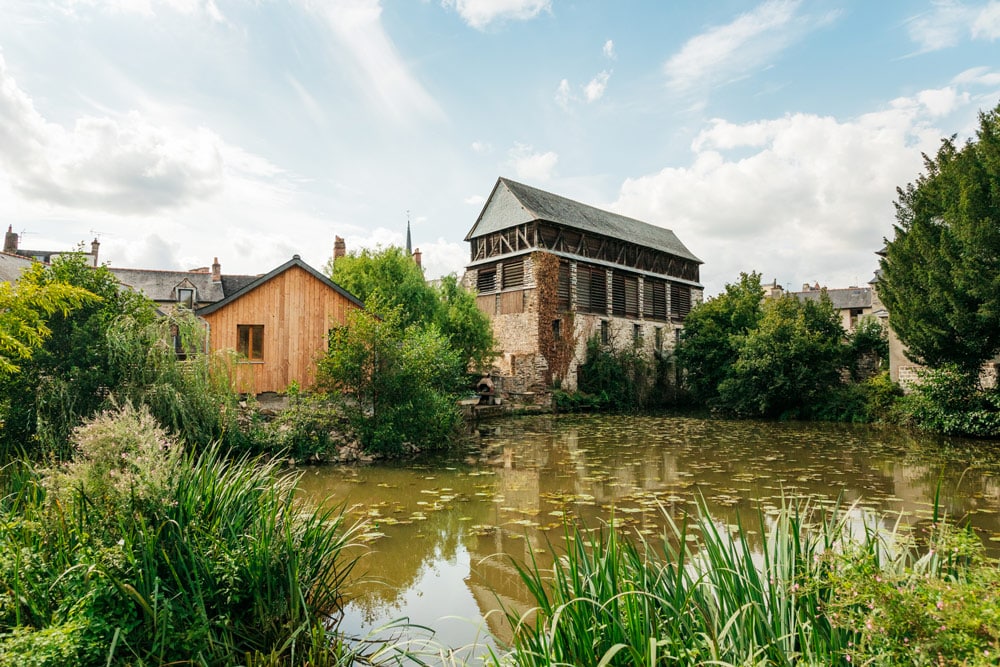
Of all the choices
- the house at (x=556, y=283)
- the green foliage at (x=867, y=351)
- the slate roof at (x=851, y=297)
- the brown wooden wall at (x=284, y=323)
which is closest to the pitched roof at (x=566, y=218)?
the house at (x=556, y=283)

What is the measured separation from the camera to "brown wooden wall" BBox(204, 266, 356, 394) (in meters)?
15.1

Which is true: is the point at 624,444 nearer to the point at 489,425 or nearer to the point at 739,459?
the point at 739,459

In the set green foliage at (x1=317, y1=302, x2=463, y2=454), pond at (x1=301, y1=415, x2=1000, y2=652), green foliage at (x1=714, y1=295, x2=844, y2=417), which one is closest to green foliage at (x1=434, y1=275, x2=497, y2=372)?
pond at (x1=301, y1=415, x2=1000, y2=652)

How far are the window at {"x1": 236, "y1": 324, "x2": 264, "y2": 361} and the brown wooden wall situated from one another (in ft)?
0.36

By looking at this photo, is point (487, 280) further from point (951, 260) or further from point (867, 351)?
point (951, 260)

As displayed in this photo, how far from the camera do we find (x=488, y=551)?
252 inches

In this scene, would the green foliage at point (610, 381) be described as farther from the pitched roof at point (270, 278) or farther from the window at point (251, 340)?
the window at point (251, 340)

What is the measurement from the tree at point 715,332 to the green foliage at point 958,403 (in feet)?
33.1

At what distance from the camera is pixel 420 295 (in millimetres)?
23625

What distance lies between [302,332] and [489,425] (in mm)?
7517

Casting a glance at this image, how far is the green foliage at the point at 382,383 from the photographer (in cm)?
1283

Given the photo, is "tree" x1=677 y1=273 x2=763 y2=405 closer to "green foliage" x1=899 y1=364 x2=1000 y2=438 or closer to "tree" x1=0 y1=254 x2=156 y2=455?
"green foliage" x1=899 y1=364 x2=1000 y2=438

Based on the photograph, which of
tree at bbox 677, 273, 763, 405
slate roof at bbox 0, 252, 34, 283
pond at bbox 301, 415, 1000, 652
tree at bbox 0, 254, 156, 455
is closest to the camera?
pond at bbox 301, 415, 1000, 652

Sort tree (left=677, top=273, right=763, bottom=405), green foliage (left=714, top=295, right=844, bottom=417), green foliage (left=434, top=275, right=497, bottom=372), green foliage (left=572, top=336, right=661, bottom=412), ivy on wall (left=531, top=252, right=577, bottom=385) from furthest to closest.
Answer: tree (left=677, top=273, right=763, bottom=405), green foliage (left=572, top=336, right=661, bottom=412), ivy on wall (left=531, top=252, right=577, bottom=385), green foliage (left=434, top=275, right=497, bottom=372), green foliage (left=714, top=295, right=844, bottom=417)
